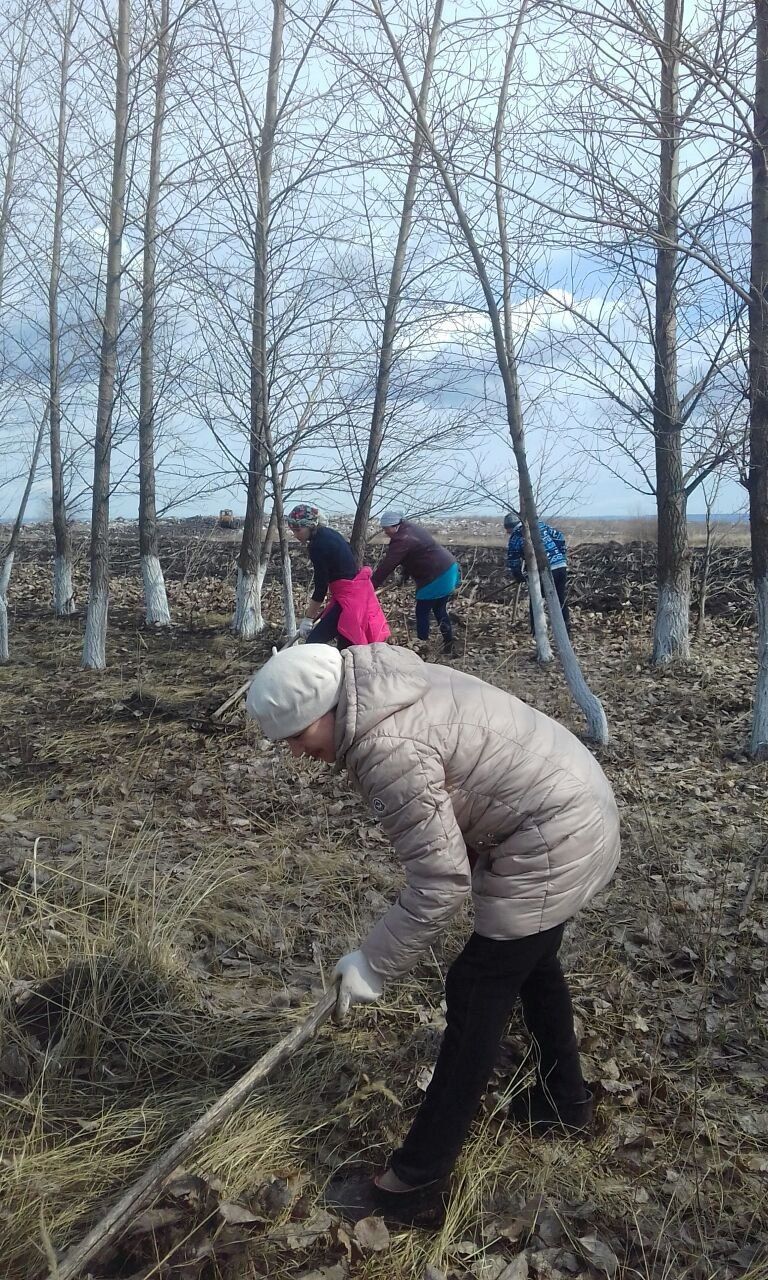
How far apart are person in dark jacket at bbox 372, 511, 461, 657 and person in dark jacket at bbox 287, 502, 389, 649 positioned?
1.96 metres

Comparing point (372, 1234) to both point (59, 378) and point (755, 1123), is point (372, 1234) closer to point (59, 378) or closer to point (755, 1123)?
point (755, 1123)

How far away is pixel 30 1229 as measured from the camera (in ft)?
7.88

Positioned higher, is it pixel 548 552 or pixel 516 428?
pixel 516 428

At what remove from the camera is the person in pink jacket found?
6.86 ft

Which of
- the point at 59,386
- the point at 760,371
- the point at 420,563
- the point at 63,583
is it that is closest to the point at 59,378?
the point at 59,386

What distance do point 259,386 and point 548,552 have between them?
12.4 ft

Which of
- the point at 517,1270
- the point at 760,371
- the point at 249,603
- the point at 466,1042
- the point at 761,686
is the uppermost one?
the point at 760,371

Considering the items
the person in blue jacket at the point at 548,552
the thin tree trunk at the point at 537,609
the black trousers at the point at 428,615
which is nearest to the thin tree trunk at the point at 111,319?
the black trousers at the point at 428,615

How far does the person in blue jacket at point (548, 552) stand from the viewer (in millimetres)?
9789

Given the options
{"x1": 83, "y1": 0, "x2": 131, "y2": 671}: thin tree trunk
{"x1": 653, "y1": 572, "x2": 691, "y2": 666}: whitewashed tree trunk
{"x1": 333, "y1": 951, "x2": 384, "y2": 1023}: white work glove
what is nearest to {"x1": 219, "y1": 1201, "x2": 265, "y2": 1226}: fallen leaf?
{"x1": 333, "y1": 951, "x2": 384, "y2": 1023}: white work glove

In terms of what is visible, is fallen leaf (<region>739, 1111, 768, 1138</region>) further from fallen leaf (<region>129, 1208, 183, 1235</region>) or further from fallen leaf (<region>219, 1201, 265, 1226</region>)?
fallen leaf (<region>129, 1208, 183, 1235</region>)

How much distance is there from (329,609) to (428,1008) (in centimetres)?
436

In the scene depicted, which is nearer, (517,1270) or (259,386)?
(517,1270)

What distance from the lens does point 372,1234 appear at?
2.36 m
